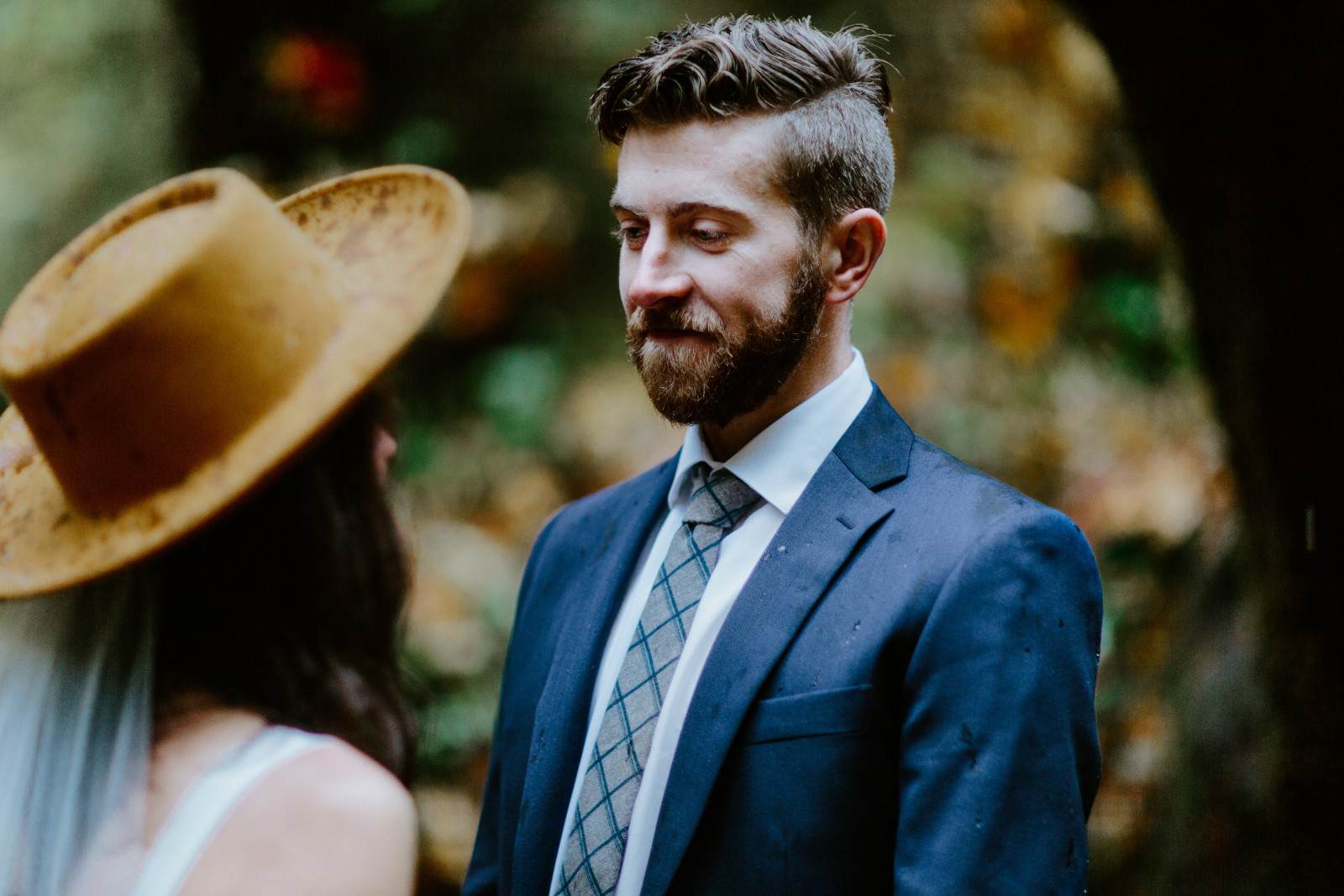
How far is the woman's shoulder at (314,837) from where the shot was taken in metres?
1.19

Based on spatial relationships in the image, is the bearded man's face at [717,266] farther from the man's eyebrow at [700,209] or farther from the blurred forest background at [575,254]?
the blurred forest background at [575,254]

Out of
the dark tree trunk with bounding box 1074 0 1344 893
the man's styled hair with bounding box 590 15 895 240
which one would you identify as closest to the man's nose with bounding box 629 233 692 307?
the man's styled hair with bounding box 590 15 895 240

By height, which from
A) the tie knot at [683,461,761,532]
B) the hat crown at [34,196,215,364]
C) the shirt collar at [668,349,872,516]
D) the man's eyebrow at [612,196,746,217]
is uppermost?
the hat crown at [34,196,215,364]

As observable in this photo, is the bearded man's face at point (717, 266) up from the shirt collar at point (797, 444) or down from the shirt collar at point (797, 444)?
up

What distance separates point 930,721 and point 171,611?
1.01 metres

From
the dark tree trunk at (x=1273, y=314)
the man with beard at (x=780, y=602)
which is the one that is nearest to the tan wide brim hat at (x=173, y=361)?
the man with beard at (x=780, y=602)

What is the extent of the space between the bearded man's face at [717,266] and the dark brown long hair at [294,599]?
0.56 metres

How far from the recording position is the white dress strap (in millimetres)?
1190

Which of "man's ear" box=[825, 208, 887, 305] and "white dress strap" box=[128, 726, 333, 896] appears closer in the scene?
"white dress strap" box=[128, 726, 333, 896]

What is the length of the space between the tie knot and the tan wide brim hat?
67 cm

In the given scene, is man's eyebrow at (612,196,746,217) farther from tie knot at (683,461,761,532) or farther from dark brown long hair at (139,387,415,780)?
dark brown long hair at (139,387,415,780)

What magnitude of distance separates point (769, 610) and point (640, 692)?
26 cm

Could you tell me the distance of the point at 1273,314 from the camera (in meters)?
2.54

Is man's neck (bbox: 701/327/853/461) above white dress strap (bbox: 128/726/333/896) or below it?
above
